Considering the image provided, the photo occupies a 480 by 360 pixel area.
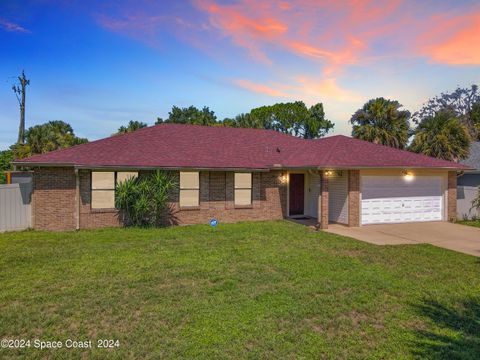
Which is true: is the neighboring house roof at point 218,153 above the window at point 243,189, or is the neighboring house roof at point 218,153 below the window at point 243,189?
above

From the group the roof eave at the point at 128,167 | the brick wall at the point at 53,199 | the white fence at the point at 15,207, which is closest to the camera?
the roof eave at the point at 128,167

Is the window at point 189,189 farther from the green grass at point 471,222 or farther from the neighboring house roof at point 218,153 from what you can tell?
the green grass at point 471,222

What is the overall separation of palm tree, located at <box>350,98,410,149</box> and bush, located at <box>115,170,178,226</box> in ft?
57.8

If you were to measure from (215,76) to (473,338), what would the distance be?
15879mm

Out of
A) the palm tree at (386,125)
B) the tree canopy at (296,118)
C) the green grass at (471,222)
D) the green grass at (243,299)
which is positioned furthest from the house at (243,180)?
the tree canopy at (296,118)

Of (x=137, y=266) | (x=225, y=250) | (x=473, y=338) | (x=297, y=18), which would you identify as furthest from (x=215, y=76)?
(x=473, y=338)

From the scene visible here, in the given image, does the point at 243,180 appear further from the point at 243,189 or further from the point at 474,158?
the point at 474,158

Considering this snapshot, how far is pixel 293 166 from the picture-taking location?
14586 mm

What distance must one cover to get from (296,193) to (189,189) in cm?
604

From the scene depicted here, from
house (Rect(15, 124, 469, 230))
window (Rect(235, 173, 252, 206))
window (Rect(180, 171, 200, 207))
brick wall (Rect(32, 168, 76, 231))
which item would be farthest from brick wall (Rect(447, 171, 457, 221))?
brick wall (Rect(32, 168, 76, 231))

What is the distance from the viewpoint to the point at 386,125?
24.9 meters

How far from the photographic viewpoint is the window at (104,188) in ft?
42.9

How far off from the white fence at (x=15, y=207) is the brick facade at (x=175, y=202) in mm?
323

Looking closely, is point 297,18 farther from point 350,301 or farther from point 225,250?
point 350,301
